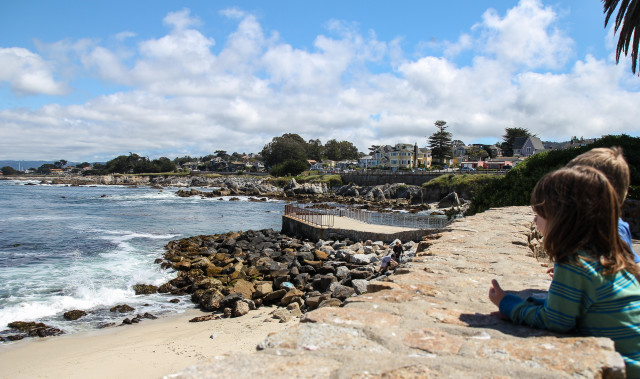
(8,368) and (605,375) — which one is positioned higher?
(605,375)

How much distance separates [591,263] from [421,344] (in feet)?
3.38

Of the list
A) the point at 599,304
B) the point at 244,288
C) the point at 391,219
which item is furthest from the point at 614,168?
the point at 391,219

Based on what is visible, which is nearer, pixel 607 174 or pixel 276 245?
pixel 607 174

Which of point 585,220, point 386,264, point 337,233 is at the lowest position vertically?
point 337,233

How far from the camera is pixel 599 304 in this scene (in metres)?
2.13

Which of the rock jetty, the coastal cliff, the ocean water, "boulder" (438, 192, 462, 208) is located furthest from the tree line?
the coastal cliff

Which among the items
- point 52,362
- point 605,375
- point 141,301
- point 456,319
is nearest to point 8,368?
point 52,362

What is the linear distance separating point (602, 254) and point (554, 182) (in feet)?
1.45

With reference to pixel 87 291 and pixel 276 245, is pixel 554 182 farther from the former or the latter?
pixel 276 245

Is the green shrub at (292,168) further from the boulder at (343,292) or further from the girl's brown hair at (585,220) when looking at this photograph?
the girl's brown hair at (585,220)

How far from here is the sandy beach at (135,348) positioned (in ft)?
26.0

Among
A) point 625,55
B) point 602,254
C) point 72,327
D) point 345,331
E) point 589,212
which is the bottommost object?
point 72,327

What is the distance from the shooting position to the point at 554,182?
2.20 m

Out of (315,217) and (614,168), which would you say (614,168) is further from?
(315,217)
